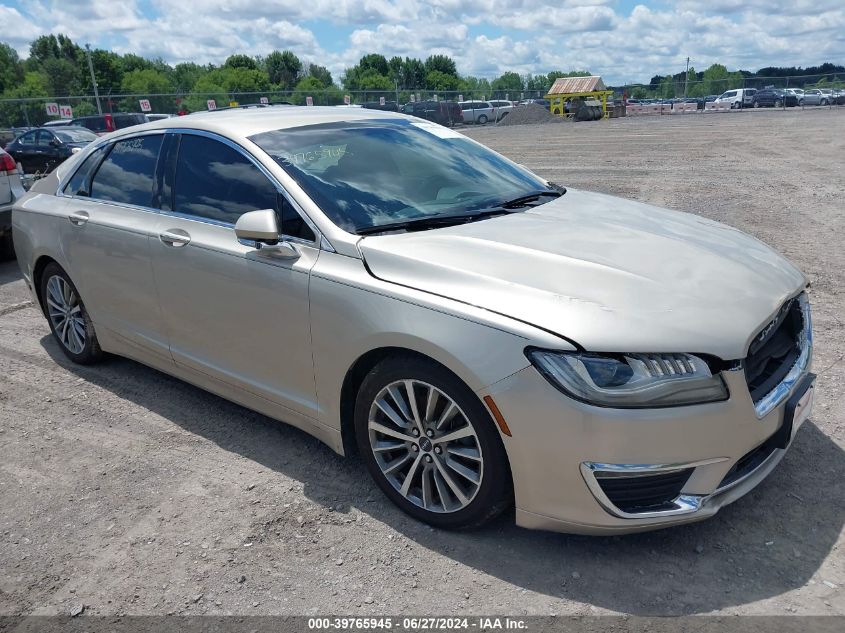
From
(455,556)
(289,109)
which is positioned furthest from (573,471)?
(289,109)

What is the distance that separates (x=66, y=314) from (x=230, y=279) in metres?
2.18

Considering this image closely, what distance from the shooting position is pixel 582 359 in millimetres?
2506

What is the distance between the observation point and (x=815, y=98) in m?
49.6

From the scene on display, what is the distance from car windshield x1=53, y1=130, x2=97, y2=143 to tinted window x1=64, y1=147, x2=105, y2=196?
16203mm

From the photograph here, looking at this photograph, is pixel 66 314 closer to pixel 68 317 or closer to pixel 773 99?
pixel 68 317

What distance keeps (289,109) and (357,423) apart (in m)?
2.16

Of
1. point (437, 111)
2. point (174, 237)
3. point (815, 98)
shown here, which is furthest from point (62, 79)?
point (174, 237)

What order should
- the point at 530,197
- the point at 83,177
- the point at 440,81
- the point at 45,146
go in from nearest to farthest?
the point at 530,197 < the point at 83,177 < the point at 45,146 < the point at 440,81

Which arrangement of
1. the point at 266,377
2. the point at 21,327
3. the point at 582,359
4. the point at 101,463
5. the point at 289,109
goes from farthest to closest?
the point at 21,327
the point at 289,109
the point at 101,463
the point at 266,377
the point at 582,359

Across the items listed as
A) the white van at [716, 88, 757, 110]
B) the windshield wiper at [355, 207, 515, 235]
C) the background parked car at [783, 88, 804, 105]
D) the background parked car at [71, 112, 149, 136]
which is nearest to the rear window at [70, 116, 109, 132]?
the background parked car at [71, 112, 149, 136]

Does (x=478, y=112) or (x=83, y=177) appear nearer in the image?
(x=83, y=177)

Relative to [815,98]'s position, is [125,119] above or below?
above

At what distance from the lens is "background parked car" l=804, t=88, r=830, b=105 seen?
162ft

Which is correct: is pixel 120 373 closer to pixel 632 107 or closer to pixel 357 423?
pixel 357 423
